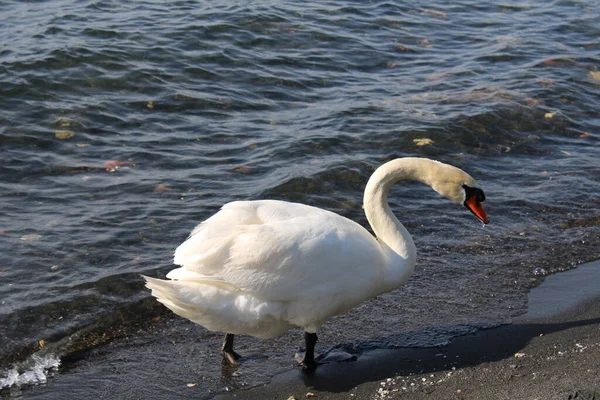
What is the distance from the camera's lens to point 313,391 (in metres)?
5.61

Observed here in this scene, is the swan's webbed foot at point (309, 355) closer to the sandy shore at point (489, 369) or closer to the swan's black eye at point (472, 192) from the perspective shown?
the sandy shore at point (489, 369)

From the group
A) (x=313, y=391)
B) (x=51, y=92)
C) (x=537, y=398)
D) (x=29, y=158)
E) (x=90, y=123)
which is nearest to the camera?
(x=537, y=398)

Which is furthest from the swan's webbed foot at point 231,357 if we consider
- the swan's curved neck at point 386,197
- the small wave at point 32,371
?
the swan's curved neck at point 386,197

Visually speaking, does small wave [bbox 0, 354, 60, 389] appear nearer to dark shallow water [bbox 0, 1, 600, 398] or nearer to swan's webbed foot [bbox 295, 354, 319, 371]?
dark shallow water [bbox 0, 1, 600, 398]

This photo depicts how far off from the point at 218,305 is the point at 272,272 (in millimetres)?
380

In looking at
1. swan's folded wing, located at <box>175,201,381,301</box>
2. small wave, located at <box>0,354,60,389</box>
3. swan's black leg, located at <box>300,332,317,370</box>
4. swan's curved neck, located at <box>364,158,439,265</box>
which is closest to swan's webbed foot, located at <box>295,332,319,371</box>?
swan's black leg, located at <box>300,332,317,370</box>

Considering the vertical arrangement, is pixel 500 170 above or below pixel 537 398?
below

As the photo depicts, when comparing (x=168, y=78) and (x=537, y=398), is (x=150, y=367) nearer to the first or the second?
(x=537, y=398)

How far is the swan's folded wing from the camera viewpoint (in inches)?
222

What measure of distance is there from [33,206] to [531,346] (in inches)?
186

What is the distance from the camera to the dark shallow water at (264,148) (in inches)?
260

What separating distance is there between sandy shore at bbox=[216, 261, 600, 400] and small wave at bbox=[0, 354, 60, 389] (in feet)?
4.02

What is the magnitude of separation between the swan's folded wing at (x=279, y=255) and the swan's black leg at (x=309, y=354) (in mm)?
345

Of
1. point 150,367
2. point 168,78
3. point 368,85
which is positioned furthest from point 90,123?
point 150,367
